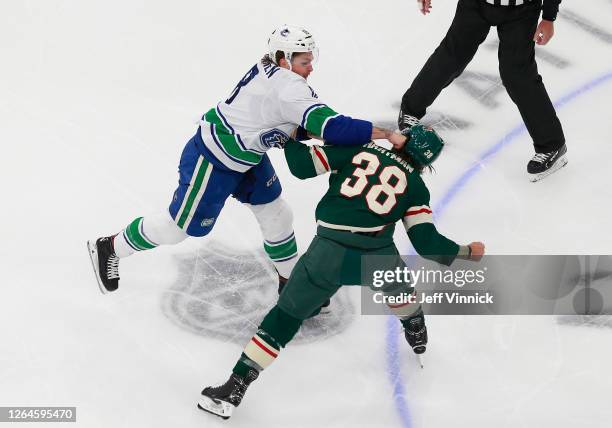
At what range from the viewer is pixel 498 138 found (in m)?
5.07

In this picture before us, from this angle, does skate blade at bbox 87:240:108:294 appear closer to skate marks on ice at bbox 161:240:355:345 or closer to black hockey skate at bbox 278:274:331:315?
skate marks on ice at bbox 161:240:355:345

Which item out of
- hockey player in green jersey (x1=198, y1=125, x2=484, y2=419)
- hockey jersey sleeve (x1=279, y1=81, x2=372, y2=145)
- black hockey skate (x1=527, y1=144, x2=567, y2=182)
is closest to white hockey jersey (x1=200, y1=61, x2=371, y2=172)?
hockey jersey sleeve (x1=279, y1=81, x2=372, y2=145)

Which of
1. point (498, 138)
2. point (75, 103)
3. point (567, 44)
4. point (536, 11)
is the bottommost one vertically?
point (75, 103)

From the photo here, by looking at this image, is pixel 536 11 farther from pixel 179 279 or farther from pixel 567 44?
pixel 179 279

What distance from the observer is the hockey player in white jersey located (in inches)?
133

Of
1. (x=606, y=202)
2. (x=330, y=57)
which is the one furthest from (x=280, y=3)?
(x=606, y=202)

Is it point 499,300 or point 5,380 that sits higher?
point 499,300

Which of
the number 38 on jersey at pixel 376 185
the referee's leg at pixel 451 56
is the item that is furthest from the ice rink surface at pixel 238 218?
the number 38 on jersey at pixel 376 185

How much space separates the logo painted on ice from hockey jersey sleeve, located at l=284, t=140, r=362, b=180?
168mm

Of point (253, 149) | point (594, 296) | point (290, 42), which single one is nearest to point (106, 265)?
point (253, 149)

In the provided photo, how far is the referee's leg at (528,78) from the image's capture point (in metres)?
4.38

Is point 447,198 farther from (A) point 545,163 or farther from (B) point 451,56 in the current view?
(B) point 451,56

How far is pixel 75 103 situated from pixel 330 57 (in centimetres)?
153

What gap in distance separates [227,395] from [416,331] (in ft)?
2.57
